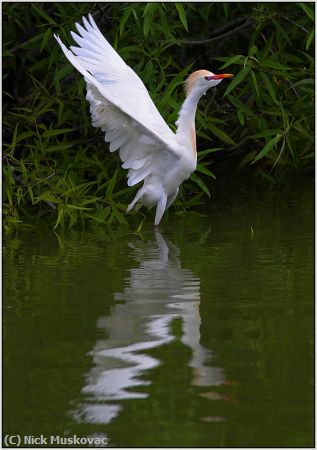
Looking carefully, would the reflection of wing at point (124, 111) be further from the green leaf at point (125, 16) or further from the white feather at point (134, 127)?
the green leaf at point (125, 16)

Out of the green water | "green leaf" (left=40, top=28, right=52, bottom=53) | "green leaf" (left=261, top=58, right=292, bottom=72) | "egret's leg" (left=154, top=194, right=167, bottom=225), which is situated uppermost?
"green leaf" (left=40, top=28, right=52, bottom=53)

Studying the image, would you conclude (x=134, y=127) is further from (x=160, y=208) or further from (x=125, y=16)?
(x=125, y=16)

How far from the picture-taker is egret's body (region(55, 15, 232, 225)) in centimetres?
705

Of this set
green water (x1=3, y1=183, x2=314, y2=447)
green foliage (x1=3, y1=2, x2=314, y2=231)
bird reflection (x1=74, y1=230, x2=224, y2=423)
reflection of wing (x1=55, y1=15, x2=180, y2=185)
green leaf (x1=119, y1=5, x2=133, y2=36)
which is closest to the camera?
green water (x1=3, y1=183, x2=314, y2=447)

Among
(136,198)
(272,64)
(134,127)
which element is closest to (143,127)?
(134,127)

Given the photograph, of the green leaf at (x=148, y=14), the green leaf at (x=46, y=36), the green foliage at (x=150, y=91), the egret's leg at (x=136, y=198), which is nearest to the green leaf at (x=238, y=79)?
the green foliage at (x=150, y=91)

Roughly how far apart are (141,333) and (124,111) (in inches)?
86.2

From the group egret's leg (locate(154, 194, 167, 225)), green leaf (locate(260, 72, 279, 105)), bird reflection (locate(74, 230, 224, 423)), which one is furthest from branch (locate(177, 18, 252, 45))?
bird reflection (locate(74, 230, 224, 423))

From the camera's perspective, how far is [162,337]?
4.67 metres

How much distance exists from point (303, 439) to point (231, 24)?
5608 mm

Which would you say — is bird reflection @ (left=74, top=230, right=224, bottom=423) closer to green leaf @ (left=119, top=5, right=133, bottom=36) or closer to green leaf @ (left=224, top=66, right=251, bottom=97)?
green leaf @ (left=224, top=66, right=251, bottom=97)

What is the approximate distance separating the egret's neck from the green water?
62 cm

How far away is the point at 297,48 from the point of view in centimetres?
907

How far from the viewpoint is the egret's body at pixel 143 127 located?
23.1 ft
